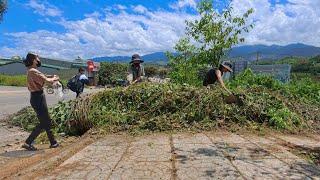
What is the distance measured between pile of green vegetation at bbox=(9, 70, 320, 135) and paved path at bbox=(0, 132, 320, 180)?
3.30 ft

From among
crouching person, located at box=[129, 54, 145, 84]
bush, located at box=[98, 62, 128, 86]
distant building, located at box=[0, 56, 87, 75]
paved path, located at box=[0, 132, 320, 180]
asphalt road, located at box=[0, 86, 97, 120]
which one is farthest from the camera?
distant building, located at box=[0, 56, 87, 75]

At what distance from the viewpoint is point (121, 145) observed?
7.40 meters

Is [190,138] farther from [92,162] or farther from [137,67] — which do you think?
[137,67]

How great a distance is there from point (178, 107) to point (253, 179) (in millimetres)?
4364

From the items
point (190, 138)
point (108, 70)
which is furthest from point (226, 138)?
point (108, 70)

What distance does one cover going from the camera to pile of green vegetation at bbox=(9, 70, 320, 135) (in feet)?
29.6

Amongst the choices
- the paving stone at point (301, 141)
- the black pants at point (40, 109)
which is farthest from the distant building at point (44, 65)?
the paving stone at point (301, 141)

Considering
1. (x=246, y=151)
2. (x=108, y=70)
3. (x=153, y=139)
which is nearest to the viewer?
(x=246, y=151)

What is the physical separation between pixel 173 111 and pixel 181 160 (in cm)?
335

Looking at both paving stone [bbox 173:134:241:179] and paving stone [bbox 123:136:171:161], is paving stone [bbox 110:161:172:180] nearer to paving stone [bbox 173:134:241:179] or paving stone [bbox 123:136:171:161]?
paving stone [bbox 173:134:241:179]

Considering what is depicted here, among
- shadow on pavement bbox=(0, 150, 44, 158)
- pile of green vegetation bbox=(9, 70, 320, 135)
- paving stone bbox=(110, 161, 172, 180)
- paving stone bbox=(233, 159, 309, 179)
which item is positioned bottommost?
shadow on pavement bbox=(0, 150, 44, 158)

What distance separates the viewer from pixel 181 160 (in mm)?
6098

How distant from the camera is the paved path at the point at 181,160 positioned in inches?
213

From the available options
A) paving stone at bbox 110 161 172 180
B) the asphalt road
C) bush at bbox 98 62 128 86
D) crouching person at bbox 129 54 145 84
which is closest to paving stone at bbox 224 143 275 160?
paving stone at bbox 110 161 172 180
